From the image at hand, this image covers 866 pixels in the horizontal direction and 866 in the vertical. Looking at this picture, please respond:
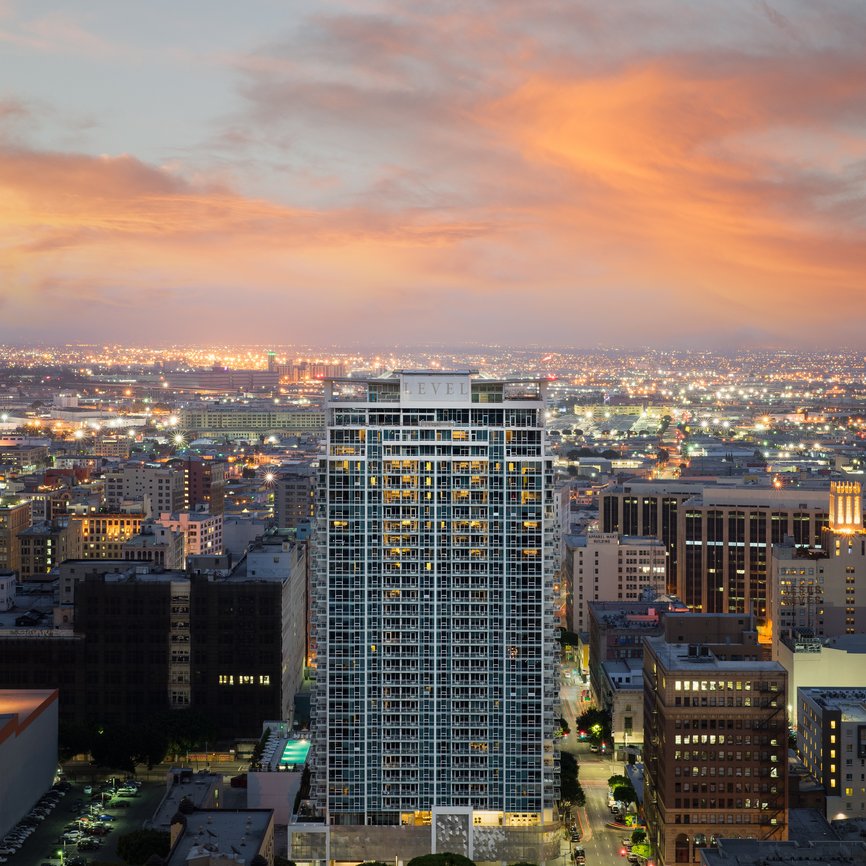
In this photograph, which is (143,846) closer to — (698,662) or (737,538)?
(698,662)

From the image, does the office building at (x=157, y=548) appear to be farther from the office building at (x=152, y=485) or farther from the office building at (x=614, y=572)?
the office building at (x=152, y=485)

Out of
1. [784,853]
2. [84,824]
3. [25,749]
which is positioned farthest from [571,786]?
[25,749]

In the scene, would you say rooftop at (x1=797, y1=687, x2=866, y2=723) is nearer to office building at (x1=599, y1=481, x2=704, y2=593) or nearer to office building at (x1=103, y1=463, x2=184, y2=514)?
office building at (x1=599, y1=481, x2=704, y2=593)

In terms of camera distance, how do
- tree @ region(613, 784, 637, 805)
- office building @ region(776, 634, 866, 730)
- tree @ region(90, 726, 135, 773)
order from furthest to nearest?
office building @ region(776, 634, 866, 730) < tree @ region(90, 726, 135, 773) < tree @ region(613, 784, 637, 805)

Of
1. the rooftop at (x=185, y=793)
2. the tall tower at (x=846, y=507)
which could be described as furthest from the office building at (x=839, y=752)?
the tall tower at (x=846, y=507)

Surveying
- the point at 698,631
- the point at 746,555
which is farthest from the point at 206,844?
the point at 746,555

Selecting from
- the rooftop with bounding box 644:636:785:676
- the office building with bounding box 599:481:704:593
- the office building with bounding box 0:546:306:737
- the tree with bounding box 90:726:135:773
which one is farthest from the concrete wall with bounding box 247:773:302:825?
the office building with bounding box 599:481:704:593

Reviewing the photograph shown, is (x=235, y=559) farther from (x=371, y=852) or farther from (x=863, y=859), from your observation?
(x=863, y=859)
